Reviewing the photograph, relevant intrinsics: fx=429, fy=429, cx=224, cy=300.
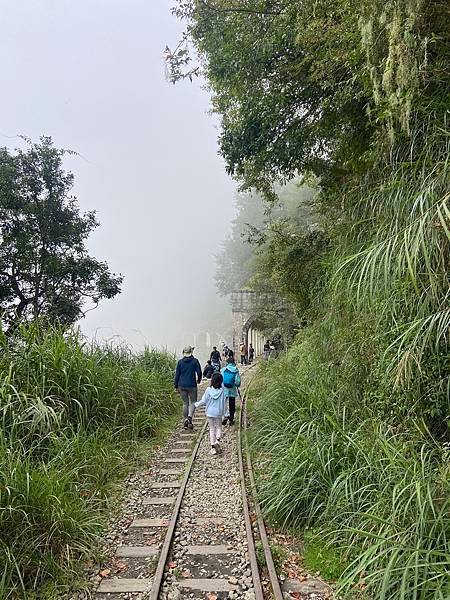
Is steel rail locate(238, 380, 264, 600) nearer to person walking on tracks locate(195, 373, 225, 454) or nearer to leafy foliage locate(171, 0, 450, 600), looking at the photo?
leafy foliage locate(171, 0, 450, 600)

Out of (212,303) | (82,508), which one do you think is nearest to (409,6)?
(82,508)

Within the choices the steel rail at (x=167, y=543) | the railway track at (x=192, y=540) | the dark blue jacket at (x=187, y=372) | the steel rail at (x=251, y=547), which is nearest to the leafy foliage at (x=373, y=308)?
the steel rail at (x=251, y=547)

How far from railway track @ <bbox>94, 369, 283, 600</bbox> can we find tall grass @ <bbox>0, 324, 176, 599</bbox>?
16.1 inches

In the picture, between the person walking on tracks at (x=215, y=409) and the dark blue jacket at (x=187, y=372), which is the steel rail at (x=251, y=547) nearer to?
the person walking on tracks at (x=215, y=409)

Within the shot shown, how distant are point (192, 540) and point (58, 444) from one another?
1792mm

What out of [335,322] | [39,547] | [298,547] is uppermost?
[335,322]

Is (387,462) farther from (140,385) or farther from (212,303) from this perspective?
(212,303)

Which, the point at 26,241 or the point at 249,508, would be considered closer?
the point at 249,508

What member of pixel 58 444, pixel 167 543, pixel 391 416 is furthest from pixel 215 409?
pixel 391 416

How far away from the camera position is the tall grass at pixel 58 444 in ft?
10.8

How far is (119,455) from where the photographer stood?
5.83m

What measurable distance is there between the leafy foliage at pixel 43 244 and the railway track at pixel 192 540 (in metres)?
7.54

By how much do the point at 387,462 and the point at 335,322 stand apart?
2.23 m

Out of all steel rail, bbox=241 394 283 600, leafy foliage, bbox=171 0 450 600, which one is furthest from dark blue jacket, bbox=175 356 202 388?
steel rail, bbox=241 394 283 600
